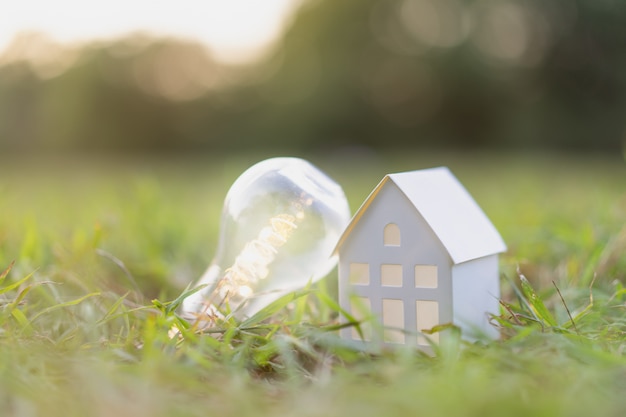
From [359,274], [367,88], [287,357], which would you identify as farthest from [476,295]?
[367,88]

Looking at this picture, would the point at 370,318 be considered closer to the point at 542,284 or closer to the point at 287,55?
the point at 542,284

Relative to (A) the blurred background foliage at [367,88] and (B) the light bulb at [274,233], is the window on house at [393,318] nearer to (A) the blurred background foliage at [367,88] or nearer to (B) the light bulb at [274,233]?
(B) the light bulb at [274,233]

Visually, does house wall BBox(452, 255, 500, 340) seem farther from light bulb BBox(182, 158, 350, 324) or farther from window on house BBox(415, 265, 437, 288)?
light bulb BBox(182, 158, 350, 324)

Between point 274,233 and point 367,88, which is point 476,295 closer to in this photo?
point 274,233

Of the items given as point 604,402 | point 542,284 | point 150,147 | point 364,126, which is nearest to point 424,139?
point 364,126

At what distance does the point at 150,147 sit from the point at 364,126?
5412mm

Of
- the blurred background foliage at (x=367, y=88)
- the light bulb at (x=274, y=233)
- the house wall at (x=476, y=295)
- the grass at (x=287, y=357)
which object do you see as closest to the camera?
the grass at (x=287, y=357)

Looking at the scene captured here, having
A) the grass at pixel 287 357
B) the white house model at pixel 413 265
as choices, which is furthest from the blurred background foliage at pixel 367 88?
the white house model at pixel 413 265

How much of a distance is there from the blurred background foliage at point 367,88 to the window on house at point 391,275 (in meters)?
14.8

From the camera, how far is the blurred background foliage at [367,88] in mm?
16188

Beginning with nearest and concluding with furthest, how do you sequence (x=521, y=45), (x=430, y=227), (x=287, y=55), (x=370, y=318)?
(x=370, y=318) → (x=430, y=227) → (x=521, y=45) → (x=287, y=55)

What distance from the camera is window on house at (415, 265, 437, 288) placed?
4.96 ft

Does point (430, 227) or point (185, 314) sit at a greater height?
point (430, 227)

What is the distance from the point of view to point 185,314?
5.98 ft
